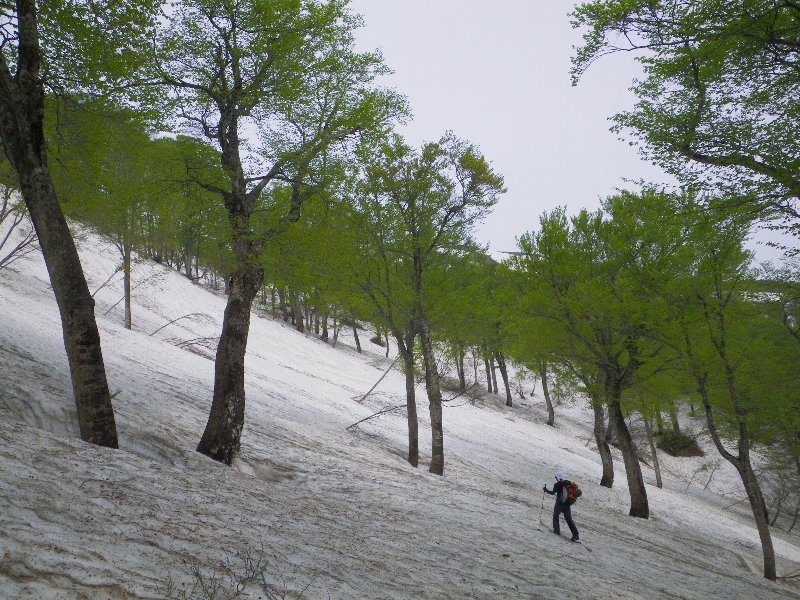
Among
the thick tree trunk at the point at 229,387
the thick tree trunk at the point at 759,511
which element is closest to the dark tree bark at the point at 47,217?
the thick tree trunk at the point at 229,387

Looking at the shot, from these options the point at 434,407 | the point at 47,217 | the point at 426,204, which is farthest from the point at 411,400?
the point at 47,217

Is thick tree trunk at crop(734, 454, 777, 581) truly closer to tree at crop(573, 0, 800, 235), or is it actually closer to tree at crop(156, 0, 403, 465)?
tree at crop(573, 0, 800, 235)

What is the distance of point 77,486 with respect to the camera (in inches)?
180

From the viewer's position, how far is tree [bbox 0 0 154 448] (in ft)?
18.9

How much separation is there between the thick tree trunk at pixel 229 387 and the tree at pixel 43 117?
1.85 meters

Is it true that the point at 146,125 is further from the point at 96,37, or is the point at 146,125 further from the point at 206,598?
the point at 206,598

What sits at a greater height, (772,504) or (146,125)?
(146,125)

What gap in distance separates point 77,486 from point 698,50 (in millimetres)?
8722

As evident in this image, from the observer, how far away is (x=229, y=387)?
829 centimetres

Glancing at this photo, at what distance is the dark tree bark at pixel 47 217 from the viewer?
18.8ft

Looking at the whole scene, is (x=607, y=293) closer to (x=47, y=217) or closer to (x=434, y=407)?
(x=434, y=407)

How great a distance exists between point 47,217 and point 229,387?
3690 mm

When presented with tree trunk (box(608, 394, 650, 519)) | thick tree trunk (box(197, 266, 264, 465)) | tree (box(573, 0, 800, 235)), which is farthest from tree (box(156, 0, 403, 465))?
tree trunk (box(608, 394, 650, 519))

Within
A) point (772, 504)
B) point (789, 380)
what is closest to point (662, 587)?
point (789, 380)
